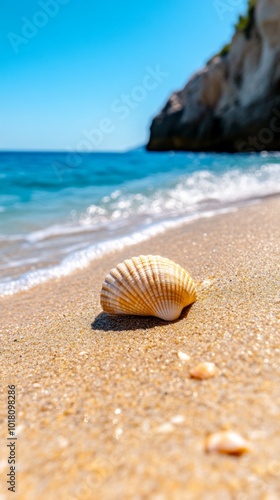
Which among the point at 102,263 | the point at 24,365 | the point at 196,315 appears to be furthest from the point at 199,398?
the point at 102,263

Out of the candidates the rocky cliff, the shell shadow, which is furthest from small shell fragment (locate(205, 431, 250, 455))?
the rocky cliff

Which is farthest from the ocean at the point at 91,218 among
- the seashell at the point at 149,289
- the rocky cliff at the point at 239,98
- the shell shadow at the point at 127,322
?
the rocky cliff at the point at 239,98

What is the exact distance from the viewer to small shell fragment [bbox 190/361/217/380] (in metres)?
1.47

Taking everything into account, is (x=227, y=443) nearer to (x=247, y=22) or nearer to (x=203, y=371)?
(x=203, y=371)

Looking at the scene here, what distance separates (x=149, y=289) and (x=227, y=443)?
1056mm

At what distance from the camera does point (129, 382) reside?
1.56 meters

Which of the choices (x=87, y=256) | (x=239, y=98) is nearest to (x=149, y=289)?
(x=87, y=256)

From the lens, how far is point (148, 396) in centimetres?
143

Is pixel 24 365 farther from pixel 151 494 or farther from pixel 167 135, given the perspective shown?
pixel 167 135

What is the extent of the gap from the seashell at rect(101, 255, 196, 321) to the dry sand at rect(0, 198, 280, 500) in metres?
0.08

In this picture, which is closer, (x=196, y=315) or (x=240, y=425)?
(x=240, y=425)

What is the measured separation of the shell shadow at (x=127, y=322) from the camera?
211 centimetres

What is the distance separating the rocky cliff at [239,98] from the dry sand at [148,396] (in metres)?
25.9

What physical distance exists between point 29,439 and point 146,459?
0.47 metres
